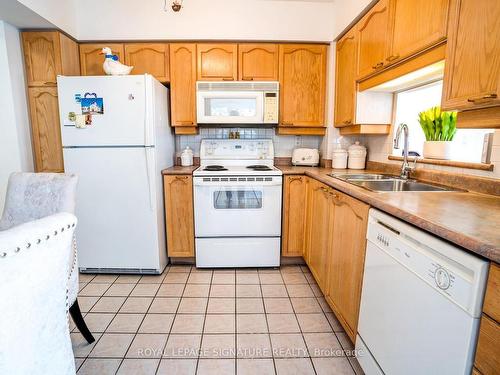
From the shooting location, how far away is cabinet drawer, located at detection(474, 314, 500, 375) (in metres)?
0.62

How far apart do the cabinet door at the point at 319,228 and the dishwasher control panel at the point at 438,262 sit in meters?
0.72

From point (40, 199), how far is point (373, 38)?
2.25m

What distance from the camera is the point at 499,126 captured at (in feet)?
3.45

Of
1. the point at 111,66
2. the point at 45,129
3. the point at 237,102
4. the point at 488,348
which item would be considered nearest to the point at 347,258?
the point at 488,348

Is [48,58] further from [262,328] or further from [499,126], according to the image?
[499,126]

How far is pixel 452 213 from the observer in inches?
37.4

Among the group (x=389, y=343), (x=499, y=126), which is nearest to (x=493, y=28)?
(x=499, y=126)

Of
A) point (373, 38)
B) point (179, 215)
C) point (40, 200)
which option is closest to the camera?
point (40, 200)

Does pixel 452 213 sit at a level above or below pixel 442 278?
above

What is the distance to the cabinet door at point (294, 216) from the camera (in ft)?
7.82

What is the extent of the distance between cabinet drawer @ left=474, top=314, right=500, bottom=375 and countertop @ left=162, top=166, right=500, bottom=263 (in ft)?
0.55

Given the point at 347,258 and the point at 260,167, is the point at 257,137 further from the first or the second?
the point at 347,258

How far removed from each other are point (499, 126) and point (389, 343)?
3.24 ft

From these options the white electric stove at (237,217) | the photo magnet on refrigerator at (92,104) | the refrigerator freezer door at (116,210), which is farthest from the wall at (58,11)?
the white electric stove at (237,217)
